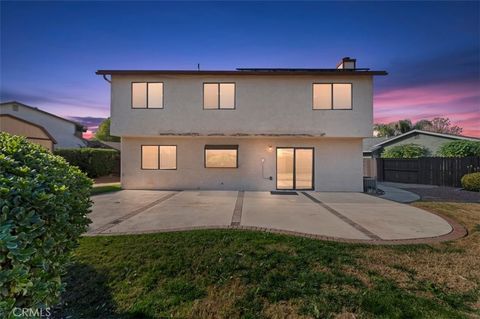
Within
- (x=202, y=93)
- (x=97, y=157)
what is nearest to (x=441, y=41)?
(x=202, y=93)

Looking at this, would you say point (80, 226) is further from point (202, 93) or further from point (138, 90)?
point (138, 90)

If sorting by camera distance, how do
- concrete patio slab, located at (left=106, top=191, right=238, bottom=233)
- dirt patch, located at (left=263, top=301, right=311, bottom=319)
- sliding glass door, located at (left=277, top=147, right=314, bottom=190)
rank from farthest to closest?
1. sliding glass door, located at (left=277, top=147, right=314, bottom=190)
2. concrete patio slab, located at (left=106, top=191, right=238, bottom=233)
3. dirt patch, located at (left=263, top=301, right=311, bottom=319)

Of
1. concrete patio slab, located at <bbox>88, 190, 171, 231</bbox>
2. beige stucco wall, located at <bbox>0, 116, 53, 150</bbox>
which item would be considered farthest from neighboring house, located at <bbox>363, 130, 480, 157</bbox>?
beige stucco wall, located at <bbox>0, 116, 53, 150</bbox>

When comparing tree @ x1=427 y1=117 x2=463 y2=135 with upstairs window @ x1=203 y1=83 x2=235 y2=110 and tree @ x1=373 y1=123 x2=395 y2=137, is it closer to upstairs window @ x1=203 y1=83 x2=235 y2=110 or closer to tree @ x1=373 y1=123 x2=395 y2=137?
tree @ x1=373 y1=123 x2=395 y2=137

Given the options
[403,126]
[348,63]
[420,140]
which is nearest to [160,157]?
[348,63]

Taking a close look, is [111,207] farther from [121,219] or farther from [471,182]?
[471,182]

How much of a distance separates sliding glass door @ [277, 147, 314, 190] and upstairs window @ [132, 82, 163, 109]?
7610mm

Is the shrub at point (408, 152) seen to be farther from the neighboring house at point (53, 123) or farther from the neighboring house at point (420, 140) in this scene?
the neighboring house at point (53, 123)

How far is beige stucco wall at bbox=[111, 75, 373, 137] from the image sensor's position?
12.5 meters

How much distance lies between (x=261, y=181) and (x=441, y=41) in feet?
47.6

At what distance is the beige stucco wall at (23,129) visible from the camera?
15133mm

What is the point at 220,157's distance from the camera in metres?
13.3

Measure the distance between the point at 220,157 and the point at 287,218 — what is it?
23.3 ft

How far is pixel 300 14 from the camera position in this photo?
12227mm
